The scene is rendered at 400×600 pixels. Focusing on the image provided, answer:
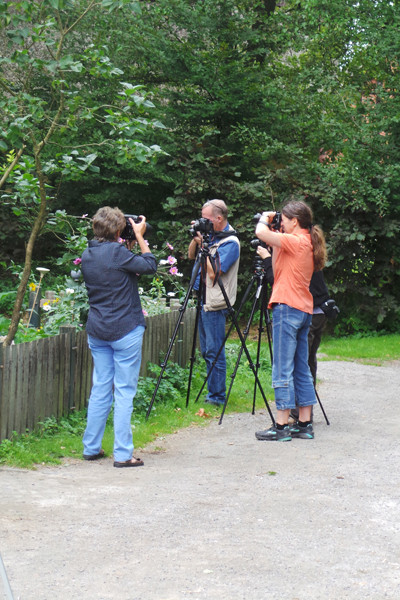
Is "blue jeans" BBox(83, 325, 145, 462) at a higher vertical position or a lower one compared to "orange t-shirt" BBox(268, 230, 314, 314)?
lower

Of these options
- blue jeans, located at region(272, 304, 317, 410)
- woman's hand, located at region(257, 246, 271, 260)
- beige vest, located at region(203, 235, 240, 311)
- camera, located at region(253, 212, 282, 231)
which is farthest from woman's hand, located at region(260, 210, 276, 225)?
beige vest, located at region(203, 235, 240, 311)

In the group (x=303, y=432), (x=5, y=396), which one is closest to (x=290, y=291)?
(x=303, y=432)

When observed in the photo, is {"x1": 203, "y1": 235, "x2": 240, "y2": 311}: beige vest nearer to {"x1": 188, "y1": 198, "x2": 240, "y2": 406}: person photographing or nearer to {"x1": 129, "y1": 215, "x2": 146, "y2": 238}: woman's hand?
{"x1": 188, "y1": 198, "x2": 240, "y2": 406}: person photographing

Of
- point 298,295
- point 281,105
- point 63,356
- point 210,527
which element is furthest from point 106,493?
point 281,105

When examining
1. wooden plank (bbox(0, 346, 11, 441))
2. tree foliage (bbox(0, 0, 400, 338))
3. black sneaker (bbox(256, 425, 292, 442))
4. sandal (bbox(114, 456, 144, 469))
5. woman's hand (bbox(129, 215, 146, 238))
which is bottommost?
sandal (bbox(114, 456, 144, 469))

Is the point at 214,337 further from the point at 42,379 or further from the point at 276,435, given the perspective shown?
the point at 42,379

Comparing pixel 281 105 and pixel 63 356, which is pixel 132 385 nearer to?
pixel 63 356

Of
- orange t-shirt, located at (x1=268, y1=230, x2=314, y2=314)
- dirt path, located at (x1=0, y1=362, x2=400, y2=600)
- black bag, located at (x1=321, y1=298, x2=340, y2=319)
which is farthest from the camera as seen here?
black bag, located at (x1=321, y1=298, x2=340, y2=319)

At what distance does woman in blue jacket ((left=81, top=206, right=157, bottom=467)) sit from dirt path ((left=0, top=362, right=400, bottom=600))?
13.2 inches

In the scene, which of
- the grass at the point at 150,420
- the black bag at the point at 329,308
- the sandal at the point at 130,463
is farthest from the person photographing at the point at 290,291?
the sandal at the point at 130,463

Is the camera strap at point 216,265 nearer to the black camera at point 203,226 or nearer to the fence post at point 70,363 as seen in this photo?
the black camera at point 203,226

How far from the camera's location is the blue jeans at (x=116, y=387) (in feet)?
18.9

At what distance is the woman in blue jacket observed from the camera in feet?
18.7

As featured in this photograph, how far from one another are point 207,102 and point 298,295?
9.52m
